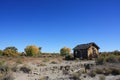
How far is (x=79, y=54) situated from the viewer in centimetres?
4722

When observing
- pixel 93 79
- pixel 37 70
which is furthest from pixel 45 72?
pixel 93 79

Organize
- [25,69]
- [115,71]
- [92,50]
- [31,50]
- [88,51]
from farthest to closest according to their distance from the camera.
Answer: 1. [31,50]
2. [92,50]
3. [88,51]
4. [25,69]
5. [115,71]

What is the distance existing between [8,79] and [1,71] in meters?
3.80

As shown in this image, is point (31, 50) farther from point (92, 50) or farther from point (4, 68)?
point (4, 68)

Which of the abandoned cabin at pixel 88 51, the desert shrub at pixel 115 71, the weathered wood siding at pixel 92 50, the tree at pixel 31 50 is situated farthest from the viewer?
the tree at pixel 31 50

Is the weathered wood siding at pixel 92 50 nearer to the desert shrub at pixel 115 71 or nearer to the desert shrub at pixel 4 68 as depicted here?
the desert shrub at pixel 115 71

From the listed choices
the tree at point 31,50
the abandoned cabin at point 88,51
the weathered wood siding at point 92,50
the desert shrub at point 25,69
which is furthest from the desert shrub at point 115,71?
the tree at point 31,50

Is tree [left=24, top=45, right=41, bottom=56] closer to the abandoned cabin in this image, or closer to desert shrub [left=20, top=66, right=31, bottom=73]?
the abandoned cabin

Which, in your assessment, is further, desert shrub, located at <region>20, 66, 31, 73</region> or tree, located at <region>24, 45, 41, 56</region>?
tree, located at <region>24, 45, 41, 56</region>

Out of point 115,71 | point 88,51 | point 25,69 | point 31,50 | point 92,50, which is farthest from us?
point 31,50

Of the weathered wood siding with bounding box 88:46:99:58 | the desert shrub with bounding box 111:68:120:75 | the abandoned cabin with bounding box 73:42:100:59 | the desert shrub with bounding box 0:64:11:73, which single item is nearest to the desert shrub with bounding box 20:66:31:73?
the desert shrub with bounding box 0:64:11:73

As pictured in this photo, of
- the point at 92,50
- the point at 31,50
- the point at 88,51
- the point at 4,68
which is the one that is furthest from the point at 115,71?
the point at 31,50

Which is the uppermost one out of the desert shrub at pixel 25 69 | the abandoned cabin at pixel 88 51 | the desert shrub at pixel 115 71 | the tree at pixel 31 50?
the tree at pixel 31 50

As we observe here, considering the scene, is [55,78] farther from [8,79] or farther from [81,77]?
[8,79]
